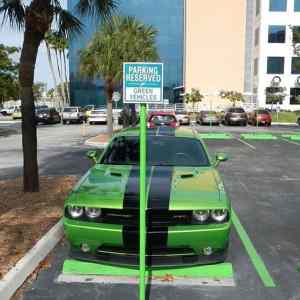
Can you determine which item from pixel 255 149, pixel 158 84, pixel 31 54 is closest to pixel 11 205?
pixel 31 54

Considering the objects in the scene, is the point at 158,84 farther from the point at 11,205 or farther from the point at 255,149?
the point at 255,149

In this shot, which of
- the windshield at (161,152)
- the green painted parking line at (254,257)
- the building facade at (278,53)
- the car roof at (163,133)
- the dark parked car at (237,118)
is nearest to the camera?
the green painted parking line at (254,257)

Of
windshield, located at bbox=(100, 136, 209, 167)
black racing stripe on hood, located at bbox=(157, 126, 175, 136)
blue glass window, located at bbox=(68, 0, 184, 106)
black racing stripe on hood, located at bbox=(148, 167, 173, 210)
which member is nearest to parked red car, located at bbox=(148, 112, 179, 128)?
black racing stripe on hood, located at bbox=(157, 126, 175, 136)

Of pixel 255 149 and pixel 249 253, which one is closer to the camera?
pixel 249 253

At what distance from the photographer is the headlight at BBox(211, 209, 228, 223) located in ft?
16.5

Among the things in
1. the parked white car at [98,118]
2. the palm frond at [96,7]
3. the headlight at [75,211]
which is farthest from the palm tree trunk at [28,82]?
the parked white car at [98,118]

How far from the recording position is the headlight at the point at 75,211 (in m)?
5.11

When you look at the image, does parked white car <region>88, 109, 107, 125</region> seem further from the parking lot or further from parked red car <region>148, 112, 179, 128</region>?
the parking lot

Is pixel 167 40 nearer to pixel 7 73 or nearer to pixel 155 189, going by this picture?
pixel 7 73

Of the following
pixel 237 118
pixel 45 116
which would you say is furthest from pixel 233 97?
pixel 45 116

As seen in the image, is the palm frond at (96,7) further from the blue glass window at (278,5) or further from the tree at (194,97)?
the blue glass window at (278,5)

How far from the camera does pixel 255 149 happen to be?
1975cm

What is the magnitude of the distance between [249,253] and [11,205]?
410cm

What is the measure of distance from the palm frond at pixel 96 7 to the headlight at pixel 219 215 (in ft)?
18.9
